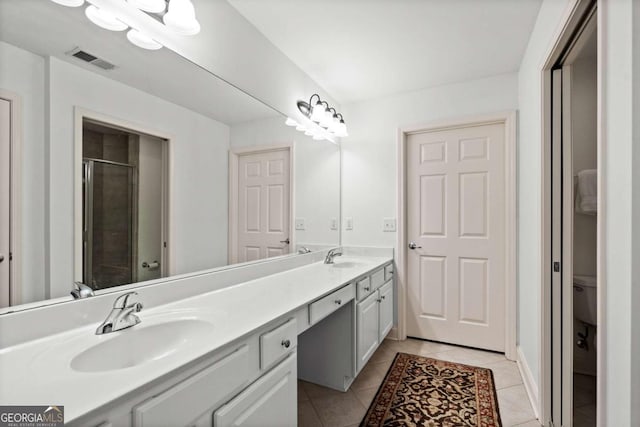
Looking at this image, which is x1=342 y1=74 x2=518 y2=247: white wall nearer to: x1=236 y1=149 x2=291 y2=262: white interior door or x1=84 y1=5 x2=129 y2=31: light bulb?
x1=236 y1=149 x2=291 y2=262: white interior door

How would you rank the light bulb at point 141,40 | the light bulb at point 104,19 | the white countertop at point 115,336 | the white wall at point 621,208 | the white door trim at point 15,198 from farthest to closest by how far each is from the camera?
1. the light bulb at point 141,40
2. the light bulb at point 104,19
3. the white door trim at point 15,198
4. the white wall at point 621,208
5. the white countertop at point 115,336

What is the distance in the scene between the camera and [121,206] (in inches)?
46.1

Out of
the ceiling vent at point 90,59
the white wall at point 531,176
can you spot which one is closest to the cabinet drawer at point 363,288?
the white wall at point 531,176

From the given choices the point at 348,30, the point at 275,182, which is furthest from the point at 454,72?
the point at 275,182

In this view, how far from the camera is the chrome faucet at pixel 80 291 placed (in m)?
1.05

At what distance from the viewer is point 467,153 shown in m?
2.66

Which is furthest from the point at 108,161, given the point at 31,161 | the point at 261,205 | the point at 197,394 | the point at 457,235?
the point at 457,235

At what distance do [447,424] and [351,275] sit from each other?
0.95 m

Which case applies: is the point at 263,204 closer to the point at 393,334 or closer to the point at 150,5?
the point at 150,5

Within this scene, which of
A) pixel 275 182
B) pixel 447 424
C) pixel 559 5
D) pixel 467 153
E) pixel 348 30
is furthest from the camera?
pixel 467 153

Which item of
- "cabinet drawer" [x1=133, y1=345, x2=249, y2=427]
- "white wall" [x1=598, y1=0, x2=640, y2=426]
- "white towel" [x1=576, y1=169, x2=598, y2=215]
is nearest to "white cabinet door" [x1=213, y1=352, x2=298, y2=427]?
"cabinet drawer" [x1=133, y1=345, x2=249, y2=427]

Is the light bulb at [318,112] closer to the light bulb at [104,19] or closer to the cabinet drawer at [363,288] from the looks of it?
the cabinet drawer at [363,288]

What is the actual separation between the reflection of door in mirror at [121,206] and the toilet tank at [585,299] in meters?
2.69

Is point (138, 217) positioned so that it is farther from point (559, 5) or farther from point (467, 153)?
point (467, 153)
